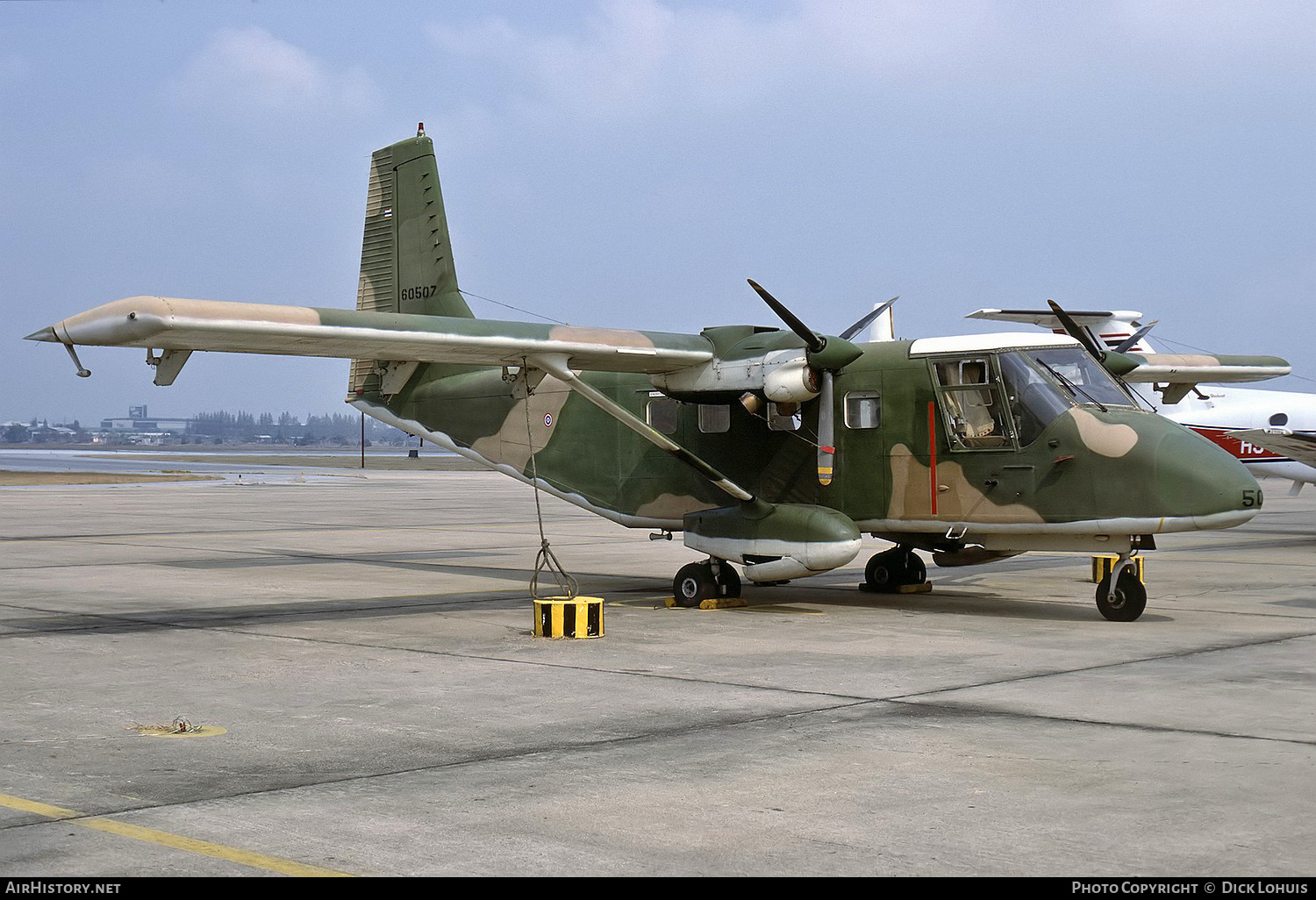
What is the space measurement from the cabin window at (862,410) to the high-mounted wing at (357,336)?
5.70 ft

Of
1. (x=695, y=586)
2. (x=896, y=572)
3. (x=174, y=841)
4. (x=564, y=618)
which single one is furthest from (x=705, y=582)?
(x=174, y=841)

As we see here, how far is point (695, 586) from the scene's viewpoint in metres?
15.7

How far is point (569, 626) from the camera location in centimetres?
1284

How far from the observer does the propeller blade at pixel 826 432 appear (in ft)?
48.4

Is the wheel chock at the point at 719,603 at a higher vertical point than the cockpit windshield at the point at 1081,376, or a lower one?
lower

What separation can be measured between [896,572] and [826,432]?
3.24 metres

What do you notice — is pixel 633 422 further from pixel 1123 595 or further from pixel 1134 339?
pixel 1134 339

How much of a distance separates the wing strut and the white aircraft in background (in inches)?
527

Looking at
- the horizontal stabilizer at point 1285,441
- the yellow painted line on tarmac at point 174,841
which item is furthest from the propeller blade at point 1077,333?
the horizontal stabilizer at point 1285,441

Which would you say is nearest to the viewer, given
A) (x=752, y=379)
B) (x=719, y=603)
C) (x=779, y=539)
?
(x=779, y=539)

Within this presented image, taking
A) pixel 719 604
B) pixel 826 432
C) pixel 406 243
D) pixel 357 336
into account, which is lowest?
pixel 719 604

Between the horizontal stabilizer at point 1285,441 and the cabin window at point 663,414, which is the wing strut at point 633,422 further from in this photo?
the horizontal stabilizer at point 1285,441

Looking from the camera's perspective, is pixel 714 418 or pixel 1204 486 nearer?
pixel 1204 486

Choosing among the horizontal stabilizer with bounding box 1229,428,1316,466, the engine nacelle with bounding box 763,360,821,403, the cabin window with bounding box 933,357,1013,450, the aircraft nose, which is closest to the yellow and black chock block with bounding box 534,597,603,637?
the engine nacelle with bounding box 763,360,821,403
